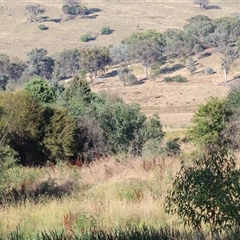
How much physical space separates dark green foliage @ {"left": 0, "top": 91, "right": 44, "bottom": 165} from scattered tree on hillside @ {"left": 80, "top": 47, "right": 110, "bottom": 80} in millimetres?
62342

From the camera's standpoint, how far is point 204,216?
5.68m

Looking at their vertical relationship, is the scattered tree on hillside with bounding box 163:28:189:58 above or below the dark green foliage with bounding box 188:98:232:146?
below

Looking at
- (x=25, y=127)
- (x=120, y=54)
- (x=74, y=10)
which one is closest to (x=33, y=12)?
(x=74, y=10)

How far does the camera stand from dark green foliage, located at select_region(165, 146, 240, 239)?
17.9 ft

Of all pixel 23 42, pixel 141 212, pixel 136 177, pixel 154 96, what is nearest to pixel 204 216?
pixel 141 212

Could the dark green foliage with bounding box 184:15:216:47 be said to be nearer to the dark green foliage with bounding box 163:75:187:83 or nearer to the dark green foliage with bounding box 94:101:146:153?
the dark green foliage with bounding box 163:75:187:83

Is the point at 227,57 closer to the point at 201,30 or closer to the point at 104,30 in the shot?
the point at 201,30

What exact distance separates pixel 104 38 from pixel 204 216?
111 meters

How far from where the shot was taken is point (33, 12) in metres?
124

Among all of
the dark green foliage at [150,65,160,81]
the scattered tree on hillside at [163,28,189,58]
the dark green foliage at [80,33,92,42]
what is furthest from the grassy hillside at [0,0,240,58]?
the dark green foliage at [150,65,160,81]

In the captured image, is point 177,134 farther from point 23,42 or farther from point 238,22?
point 23,42

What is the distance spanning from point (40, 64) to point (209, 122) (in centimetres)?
6453

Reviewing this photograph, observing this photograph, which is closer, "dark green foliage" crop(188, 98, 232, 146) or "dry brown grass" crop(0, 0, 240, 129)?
"dark green foliage" crop(188, 98, 232, 146)

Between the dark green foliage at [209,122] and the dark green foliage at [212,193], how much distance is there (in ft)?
70.5
